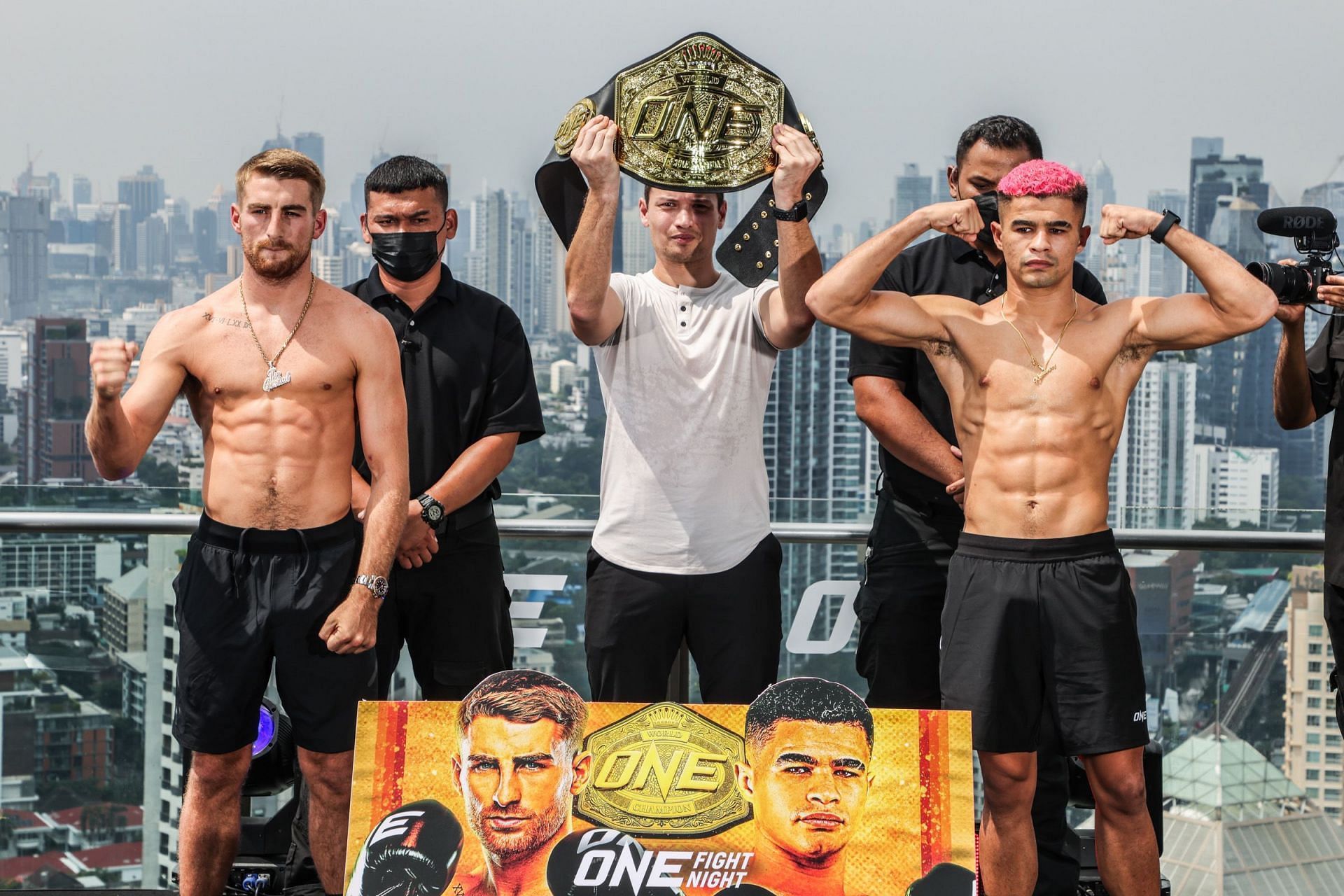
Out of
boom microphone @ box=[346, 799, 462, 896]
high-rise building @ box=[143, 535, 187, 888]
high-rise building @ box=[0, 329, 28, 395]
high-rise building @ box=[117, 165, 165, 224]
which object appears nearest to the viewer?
boom microphone @ box=[346, 799, 462, 896]

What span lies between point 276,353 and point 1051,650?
1796mm

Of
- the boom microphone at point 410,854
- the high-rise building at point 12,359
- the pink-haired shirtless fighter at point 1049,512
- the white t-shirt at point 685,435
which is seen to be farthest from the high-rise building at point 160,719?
the high-rise building at point 12,359

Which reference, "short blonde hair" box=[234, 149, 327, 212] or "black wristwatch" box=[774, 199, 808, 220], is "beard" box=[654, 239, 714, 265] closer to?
"black wristwatch" box=[774, 199, 808, 220]

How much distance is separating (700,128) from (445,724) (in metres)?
1.46

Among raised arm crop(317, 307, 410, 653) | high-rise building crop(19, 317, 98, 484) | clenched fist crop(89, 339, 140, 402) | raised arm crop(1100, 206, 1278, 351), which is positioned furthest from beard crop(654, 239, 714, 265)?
high-rise building crop(19, 317, 98, 484)

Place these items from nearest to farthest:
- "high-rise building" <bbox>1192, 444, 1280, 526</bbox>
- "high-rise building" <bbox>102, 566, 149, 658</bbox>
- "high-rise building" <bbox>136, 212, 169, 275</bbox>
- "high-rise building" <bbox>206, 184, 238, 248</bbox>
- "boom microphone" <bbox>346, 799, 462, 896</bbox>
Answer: "boom microphone" <bbox>346, 799, 462, 896</bbox>
"high-rise building" <bbox>102, 566, 149, 658</bbox>
"high-rise building" <bbox>1192, 444, 1280, 526</bbox>
"high-rise building" <bbox>206, 184, 238, 248</bbox>
"high-rise building" <bbox>136, 212, 169, 275</bbox>

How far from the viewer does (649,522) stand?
296 cm

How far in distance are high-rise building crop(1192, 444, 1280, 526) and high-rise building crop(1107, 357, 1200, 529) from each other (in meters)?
0.36

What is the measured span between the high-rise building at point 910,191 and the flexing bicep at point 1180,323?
42.1 m

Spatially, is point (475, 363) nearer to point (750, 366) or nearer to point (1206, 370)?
point (750, 366)

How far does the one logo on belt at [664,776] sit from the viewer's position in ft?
8.04

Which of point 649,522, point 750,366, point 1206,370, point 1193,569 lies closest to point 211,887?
point 649,522

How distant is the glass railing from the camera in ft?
11.8

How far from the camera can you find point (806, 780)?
2453 millimetres
